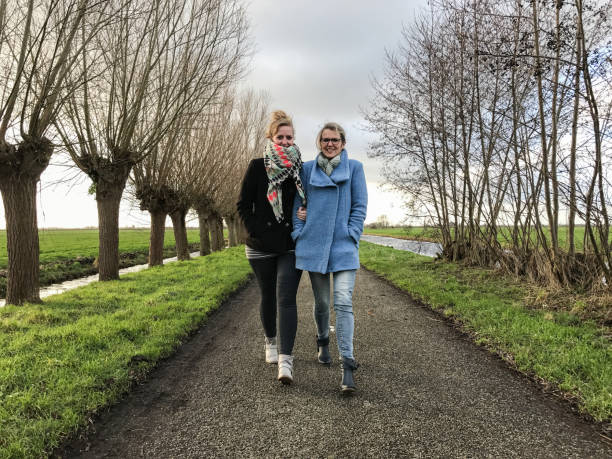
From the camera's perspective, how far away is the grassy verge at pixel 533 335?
3217mm

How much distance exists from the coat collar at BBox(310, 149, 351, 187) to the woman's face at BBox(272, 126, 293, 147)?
0.33 metres

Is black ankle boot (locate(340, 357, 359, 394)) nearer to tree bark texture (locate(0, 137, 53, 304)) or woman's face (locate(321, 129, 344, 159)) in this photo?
woman's face (locate(321, 129, 344, 159))

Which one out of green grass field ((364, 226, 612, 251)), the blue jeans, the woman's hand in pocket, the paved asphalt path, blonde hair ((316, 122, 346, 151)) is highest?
blonde hair ((316, 122, 346, 151))

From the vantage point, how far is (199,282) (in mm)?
9305

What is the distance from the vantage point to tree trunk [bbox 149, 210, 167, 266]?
48.6 feet

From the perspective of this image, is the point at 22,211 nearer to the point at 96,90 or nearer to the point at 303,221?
the point at 96,90

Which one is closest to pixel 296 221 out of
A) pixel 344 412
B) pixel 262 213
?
pixel 262 213

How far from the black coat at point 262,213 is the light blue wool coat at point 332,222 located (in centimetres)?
9

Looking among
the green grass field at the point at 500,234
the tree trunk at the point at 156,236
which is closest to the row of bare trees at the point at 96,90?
the tree trunk at the point at 156,236

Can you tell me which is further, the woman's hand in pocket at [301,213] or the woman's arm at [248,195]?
the woman's arm at [248,195]

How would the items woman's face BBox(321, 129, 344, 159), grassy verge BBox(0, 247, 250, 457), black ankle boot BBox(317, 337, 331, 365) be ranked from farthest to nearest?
black ankle boot BBox(317, 337, 331, 365) → woman's face BBox(321, 129, 344, 159) → grassy verge BBox(0, 247, 250, 457)

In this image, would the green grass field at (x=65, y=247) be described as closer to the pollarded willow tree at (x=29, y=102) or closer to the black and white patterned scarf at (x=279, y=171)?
the pollarded willow tree at (x=29, y=102)

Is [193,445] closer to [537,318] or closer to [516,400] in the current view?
[516,400]

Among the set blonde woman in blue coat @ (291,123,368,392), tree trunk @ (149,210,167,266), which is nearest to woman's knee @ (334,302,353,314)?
blonde woman in blue coat @ (291,123,368,392)
